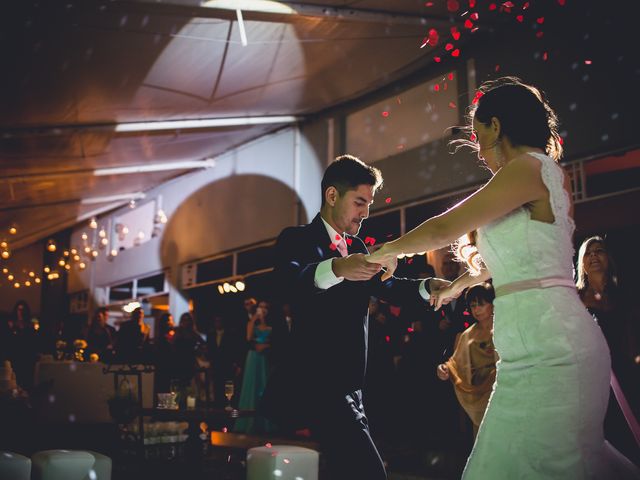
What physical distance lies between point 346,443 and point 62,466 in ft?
7.14

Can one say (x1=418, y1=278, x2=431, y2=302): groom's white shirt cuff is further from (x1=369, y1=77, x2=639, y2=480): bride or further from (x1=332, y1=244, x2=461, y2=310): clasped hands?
(x1=369, y1=77, x2=639, y2=480): bride

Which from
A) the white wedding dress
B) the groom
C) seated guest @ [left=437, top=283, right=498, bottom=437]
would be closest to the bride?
the white wedding dress

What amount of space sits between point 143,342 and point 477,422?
5.92 meters

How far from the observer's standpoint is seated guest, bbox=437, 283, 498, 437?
441cm

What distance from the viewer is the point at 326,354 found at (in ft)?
6.74

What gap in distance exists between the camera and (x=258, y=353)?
24.1 ft

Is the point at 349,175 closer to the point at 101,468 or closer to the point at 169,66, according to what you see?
the point at 101,468

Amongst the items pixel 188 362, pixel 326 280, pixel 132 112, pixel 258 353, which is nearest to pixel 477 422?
pixel 326 280

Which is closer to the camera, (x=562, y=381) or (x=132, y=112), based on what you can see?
(x=562, y=381)

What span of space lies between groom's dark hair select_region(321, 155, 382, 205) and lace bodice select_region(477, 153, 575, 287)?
776mm

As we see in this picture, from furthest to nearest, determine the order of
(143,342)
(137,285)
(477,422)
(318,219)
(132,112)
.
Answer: (137,285)
(143,342)
(132,112)
(477,422)
(318,219)

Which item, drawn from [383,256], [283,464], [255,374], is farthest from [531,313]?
[255,374]

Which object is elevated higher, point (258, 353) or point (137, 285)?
point (137, 285)

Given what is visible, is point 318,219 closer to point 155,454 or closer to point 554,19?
point 155,454
